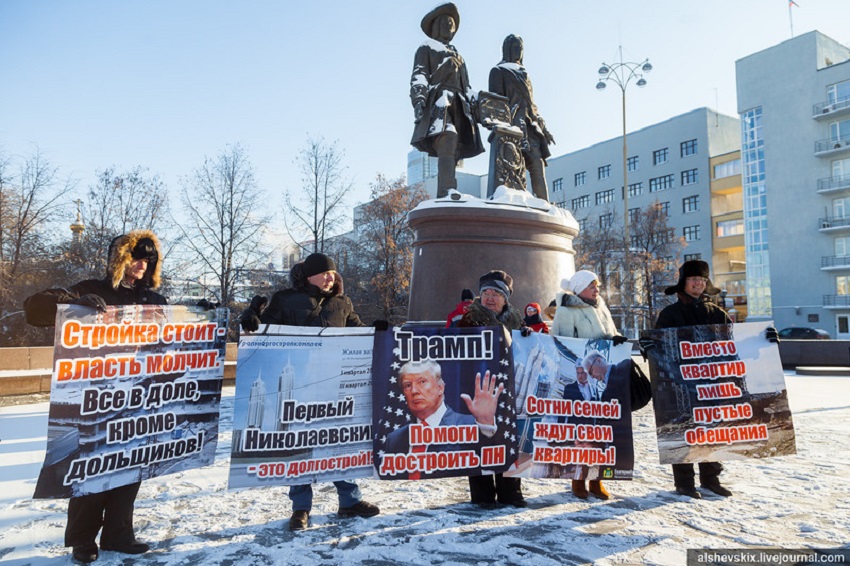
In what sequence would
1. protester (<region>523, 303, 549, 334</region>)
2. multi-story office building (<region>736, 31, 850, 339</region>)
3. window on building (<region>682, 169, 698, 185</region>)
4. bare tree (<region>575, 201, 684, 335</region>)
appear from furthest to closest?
window on building (<region>682, 169, 698, 185</region>) < multi-story office building (<region>736, 31, 850, 339</region>) < bare tree (<region>575, 201, 684, 335</region>) < protester (<region>523, 303, 549, 334</region>)

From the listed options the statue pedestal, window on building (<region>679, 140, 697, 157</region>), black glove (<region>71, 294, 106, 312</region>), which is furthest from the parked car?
black glove (<region>71, 294, 106, 312</region>)

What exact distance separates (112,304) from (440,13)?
346 inches

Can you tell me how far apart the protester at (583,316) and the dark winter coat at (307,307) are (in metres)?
1.71

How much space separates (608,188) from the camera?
59875mm

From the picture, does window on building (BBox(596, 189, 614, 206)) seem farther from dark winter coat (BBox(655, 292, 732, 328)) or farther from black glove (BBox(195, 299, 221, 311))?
black glove (BBox(195, 299, 221, 311))

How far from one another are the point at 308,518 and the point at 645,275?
33479 mm

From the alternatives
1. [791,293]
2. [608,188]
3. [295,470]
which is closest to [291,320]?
[295,470]

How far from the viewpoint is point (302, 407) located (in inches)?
148

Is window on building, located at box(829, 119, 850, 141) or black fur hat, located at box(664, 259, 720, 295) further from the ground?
window on building, located at box(829, 119, 850, 141)

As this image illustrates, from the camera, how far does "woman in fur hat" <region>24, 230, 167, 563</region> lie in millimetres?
3172

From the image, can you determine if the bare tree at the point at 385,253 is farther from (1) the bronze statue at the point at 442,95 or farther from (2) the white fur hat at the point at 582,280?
(2) the white fur hat at the point at 582,280

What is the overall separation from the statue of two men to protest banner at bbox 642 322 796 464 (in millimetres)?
5839

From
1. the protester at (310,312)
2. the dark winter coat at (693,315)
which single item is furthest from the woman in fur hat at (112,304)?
the dark winter coat at (693,315)

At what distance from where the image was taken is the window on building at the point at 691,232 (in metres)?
53.1
